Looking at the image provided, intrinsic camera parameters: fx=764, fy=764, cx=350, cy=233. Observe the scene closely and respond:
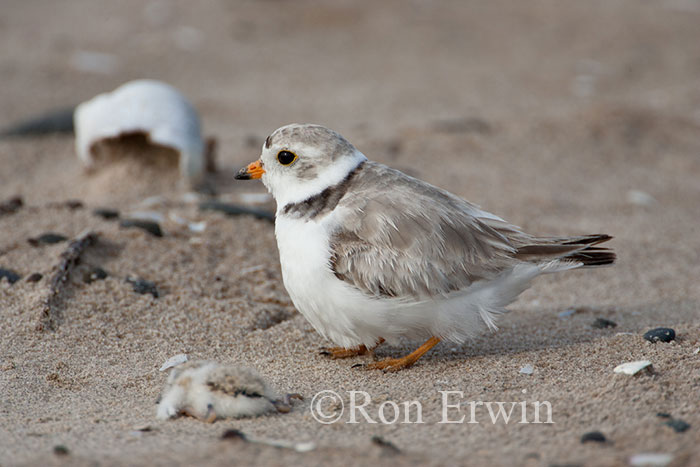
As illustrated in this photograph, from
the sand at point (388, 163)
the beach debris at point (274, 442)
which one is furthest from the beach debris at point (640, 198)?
the beach debris at point (274, 442)

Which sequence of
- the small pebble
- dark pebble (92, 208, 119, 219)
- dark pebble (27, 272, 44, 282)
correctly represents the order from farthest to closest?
dark pebble (92, 208, 119, 219)
the small pebble
dark pebble (27, 272, 44, 282)

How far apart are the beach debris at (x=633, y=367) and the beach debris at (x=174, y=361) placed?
2.14m

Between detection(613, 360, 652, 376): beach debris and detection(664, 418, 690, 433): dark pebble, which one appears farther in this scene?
detection(613, 360, 652, 376): beach debris

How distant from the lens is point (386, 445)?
2.89m

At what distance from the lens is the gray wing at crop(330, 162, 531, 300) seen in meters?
3.75

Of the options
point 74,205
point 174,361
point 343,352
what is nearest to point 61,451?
point 174,361

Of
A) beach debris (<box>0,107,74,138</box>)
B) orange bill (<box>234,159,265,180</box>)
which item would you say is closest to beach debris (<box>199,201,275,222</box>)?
orange bill (<box>234,159,265,180</box>)

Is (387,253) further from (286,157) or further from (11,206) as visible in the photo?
(11,206)

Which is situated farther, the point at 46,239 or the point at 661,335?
the point at 46,239

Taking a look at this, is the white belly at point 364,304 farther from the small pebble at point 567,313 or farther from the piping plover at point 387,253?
the small pebble at point 567,313

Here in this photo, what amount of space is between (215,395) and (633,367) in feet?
6.23

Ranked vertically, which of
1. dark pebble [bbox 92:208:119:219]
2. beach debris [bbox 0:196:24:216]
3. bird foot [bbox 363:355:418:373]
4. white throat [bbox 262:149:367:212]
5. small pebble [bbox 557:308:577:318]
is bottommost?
small pebble [bbox 557:308:577:318]

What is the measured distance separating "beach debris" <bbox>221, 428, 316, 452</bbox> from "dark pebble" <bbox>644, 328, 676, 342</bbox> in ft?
6.84

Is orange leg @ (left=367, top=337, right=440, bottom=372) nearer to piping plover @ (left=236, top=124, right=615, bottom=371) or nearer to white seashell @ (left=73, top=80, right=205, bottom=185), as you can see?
piping plover @ (left=236, top=124, right=615, bottom=371)
